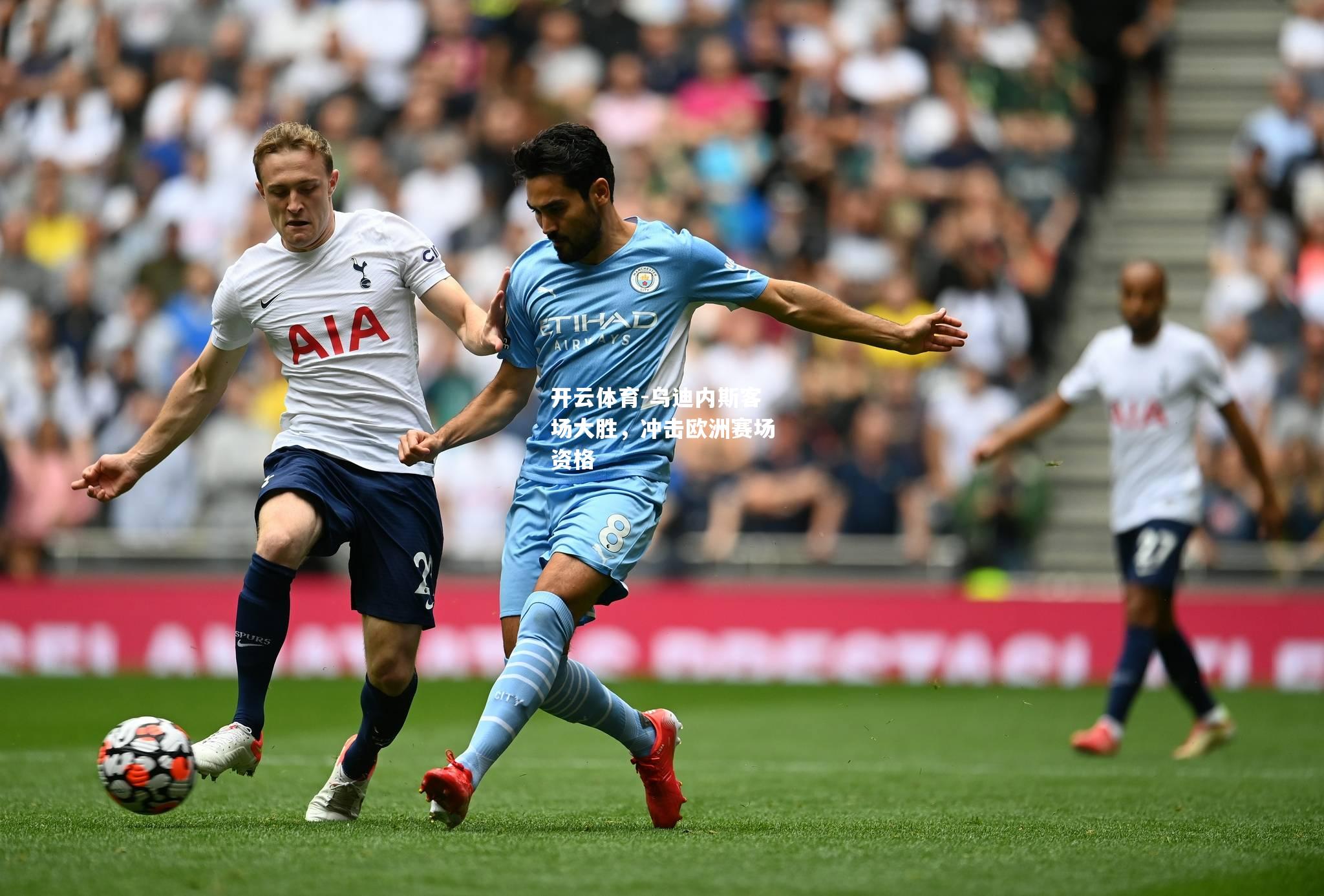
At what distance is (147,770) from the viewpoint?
6578mm

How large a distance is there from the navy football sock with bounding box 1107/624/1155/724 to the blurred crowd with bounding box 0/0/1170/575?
16.5 ft

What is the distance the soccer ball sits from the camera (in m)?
6.58

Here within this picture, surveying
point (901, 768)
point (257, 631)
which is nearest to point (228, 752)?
point (257, 631)

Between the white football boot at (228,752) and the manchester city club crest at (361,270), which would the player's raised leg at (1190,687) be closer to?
the manchester city club crest at (361,270)

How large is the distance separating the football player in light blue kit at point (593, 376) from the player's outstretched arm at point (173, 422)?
1021 millimetres

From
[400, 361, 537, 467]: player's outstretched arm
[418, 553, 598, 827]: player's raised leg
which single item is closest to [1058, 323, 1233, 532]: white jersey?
[400, 361, 537, 467]: player's outstretched arm

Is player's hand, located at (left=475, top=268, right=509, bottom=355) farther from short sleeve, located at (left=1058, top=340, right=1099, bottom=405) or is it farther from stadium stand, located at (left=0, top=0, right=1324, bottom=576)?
stadium stand, located at (left=0, top=0, right=1324, bottom=576)

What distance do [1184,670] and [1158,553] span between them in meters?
0.79

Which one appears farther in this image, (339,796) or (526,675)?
(339,796)

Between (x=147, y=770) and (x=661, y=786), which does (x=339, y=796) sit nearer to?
(x=147, y=770)

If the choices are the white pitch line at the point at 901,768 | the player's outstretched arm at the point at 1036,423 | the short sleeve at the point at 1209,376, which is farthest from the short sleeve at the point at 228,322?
the short sleeve at the point at 1209,376

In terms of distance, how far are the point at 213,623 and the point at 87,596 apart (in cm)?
122

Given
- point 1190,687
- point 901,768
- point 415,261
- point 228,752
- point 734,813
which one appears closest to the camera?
point 228,752

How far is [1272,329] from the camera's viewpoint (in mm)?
16609
